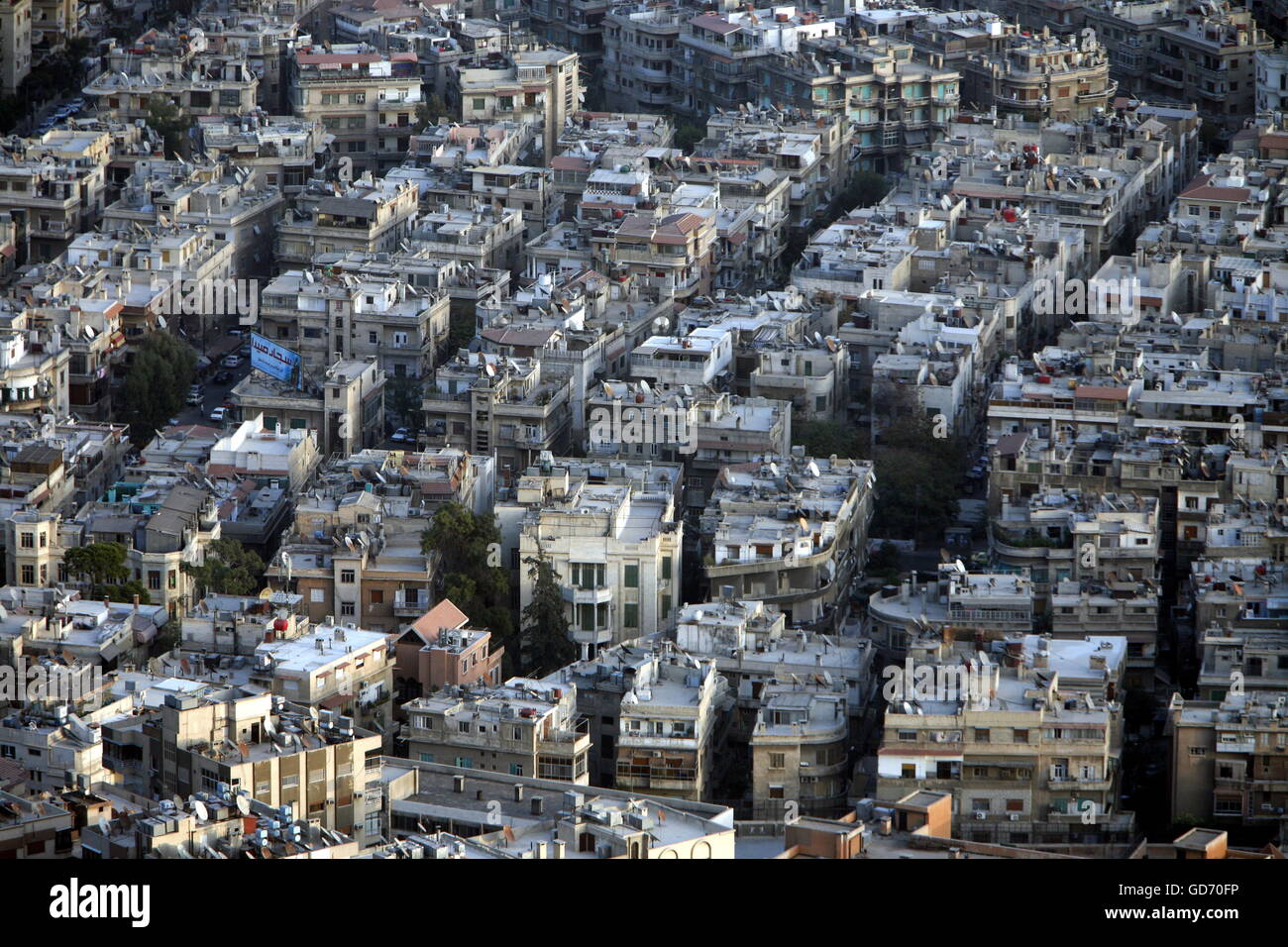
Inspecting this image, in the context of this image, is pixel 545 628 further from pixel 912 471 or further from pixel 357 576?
pixel 912 471

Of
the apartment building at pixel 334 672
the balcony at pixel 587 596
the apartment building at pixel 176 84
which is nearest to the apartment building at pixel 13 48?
the apartment building at pixel 176 84

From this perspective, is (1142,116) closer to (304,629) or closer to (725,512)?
(725,512)

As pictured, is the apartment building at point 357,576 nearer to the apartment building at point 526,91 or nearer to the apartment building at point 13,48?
the apartment building at point 526,91

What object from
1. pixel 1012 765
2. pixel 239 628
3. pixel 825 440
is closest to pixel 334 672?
pixel 239 628

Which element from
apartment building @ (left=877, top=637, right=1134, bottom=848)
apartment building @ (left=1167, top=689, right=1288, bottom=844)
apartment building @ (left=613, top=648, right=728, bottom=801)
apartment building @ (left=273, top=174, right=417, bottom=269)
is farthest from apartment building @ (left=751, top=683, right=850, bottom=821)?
apartment building @ (left=273, top=174, right=417, bottom=269)

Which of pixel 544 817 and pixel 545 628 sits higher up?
pixel 544 817
